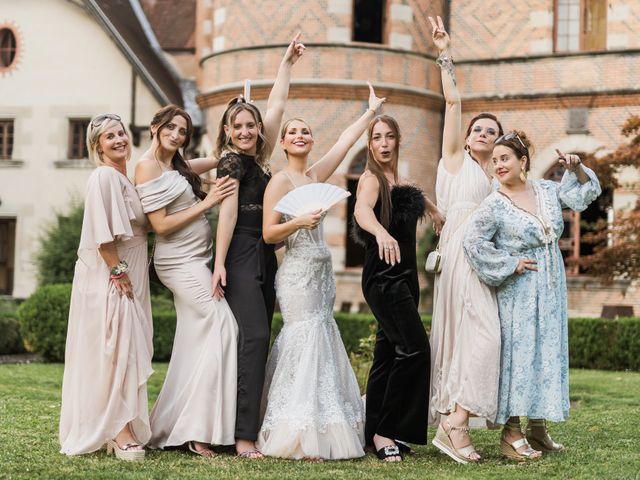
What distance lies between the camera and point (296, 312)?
21.6ft

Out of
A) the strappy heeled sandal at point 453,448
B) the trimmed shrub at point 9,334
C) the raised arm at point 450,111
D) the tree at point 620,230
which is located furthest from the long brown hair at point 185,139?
the trimmed shrub at point 9,334

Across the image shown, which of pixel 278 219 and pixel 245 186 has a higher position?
pixel 245 186

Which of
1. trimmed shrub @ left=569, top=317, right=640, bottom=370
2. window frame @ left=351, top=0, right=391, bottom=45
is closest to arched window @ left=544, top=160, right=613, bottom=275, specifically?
window frame @ left=351, top=0, right=391, bottom=45

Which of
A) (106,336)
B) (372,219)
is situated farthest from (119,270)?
(372,219)

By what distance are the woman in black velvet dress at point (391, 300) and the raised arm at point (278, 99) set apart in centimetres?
84

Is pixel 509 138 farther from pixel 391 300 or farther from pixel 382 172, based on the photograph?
pixel 391 300

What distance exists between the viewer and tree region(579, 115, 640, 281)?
15938 mm

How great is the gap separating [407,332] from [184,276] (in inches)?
59.1

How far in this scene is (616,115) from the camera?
794 inches

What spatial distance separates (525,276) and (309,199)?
1.45 meters

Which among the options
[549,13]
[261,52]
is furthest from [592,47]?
[261,52]

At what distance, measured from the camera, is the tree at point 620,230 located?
52.3ft

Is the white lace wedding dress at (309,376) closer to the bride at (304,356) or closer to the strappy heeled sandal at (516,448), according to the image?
the bride at (304,356)

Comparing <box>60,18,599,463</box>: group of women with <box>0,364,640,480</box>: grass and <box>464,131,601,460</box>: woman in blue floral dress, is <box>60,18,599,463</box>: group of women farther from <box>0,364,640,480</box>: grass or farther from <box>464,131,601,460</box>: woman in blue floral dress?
<box>0,364,640,480</box>: grass
